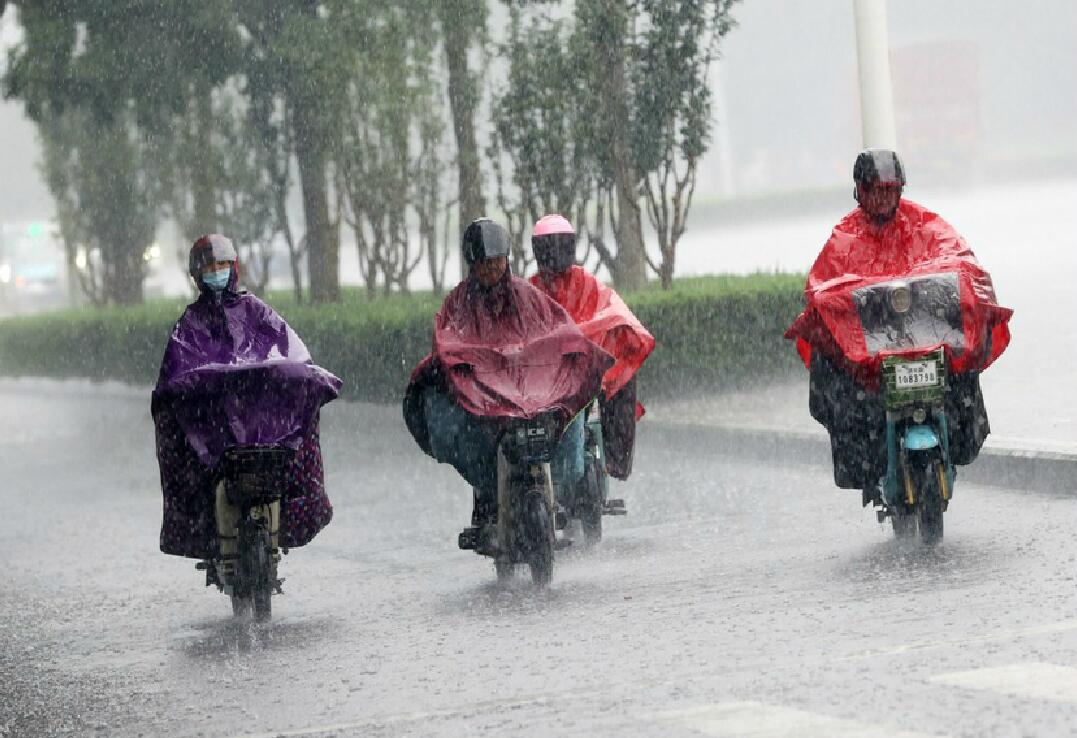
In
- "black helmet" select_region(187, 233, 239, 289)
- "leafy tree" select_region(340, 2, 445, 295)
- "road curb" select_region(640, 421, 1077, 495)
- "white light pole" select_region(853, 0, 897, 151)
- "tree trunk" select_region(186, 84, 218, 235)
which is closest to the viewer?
"black helmet" select_region(187, 233, 239, 289)

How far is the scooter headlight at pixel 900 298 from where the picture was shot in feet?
30.5

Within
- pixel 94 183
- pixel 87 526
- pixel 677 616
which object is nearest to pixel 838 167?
pixel 94 183

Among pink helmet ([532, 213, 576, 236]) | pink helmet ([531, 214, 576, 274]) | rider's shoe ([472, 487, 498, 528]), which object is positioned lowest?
rider's shoe ([472, 487, 498, 528])

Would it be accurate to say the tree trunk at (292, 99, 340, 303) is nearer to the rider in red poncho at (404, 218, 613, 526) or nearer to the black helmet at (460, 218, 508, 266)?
the rider in red poncho at (404, 218, 613, 526)

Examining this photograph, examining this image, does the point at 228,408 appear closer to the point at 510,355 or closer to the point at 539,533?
the point at 510,355

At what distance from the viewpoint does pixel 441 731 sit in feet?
21.2

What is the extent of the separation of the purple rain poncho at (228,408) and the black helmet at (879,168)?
Answer: 2524 mm

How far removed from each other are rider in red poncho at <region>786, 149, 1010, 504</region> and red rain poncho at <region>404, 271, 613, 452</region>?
99cm

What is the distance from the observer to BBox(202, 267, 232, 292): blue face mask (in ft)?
29.5

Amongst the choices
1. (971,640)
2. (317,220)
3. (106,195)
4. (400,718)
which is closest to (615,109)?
(317,220)

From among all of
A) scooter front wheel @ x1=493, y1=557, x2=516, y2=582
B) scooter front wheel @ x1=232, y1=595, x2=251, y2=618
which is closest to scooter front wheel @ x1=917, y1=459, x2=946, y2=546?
scooter front wheel @ x1=493, y1=557, x2=516, y2=582

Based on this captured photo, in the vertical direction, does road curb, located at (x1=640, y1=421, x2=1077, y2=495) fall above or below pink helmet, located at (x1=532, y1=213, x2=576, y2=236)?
below

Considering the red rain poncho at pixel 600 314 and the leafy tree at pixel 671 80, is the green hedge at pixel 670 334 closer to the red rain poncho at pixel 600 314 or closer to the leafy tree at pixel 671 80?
the leafy tree at pixel 671 80

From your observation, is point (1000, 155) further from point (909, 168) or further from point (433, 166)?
point (433, 166)
